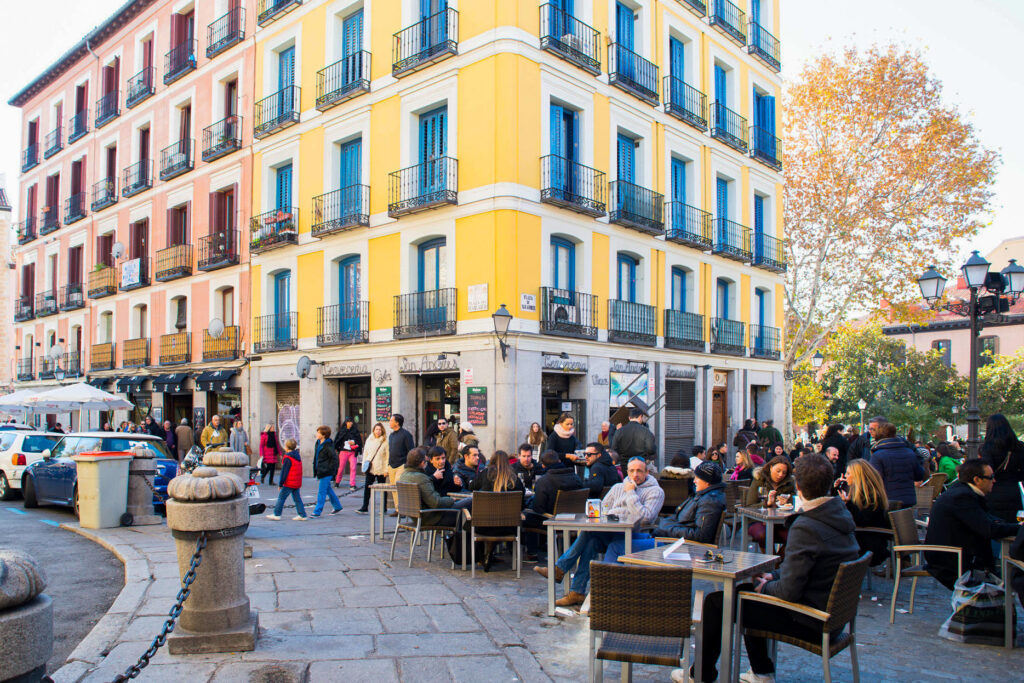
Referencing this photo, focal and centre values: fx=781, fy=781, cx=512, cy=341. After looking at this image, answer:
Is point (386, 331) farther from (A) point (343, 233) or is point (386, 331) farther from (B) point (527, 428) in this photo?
(B) point (527, 428)

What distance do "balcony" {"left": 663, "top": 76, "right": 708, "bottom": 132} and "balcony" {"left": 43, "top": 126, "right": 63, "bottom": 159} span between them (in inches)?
1076

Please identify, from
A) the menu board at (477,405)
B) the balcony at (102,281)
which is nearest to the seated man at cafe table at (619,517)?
the menu board at (477,405)

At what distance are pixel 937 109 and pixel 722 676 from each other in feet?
92.2

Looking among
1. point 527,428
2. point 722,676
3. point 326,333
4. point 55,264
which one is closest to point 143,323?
point 55,264

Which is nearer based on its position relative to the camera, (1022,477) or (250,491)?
(1022,477)

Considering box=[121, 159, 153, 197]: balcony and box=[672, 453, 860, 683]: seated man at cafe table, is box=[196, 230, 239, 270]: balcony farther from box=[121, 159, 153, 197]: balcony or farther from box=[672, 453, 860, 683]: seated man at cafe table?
box=[672, 453, 860, 683]: seated man at cafe table

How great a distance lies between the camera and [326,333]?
2062cm

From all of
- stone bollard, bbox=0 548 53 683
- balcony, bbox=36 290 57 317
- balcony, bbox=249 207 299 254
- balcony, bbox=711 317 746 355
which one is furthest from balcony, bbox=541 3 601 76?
balcony, bbox=36 290 57 317

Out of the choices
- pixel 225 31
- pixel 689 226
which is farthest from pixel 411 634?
pixel 225 31

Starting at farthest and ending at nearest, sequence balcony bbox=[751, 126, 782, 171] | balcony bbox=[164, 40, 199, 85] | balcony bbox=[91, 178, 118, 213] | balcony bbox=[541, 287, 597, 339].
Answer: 1. balcony bbox=[91, 178, 118, 213]
2. balcony bbox=[164, 40, 199, 85]
3. balcony bbox=[751, 126, 782, 171]
4. balcony bbox=[541, 287, 597, 339]

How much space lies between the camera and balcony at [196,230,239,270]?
933 inches

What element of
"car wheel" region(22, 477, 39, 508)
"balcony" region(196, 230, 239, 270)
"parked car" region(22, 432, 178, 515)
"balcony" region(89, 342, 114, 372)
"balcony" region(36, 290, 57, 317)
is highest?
"balcony" region(196, 230, 239, 270)

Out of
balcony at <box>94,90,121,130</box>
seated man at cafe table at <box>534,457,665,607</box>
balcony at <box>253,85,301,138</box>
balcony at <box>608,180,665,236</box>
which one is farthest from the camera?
balcony at <box>94,90,121,130</box>

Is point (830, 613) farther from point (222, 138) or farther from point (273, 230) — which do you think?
point (222, 138)
